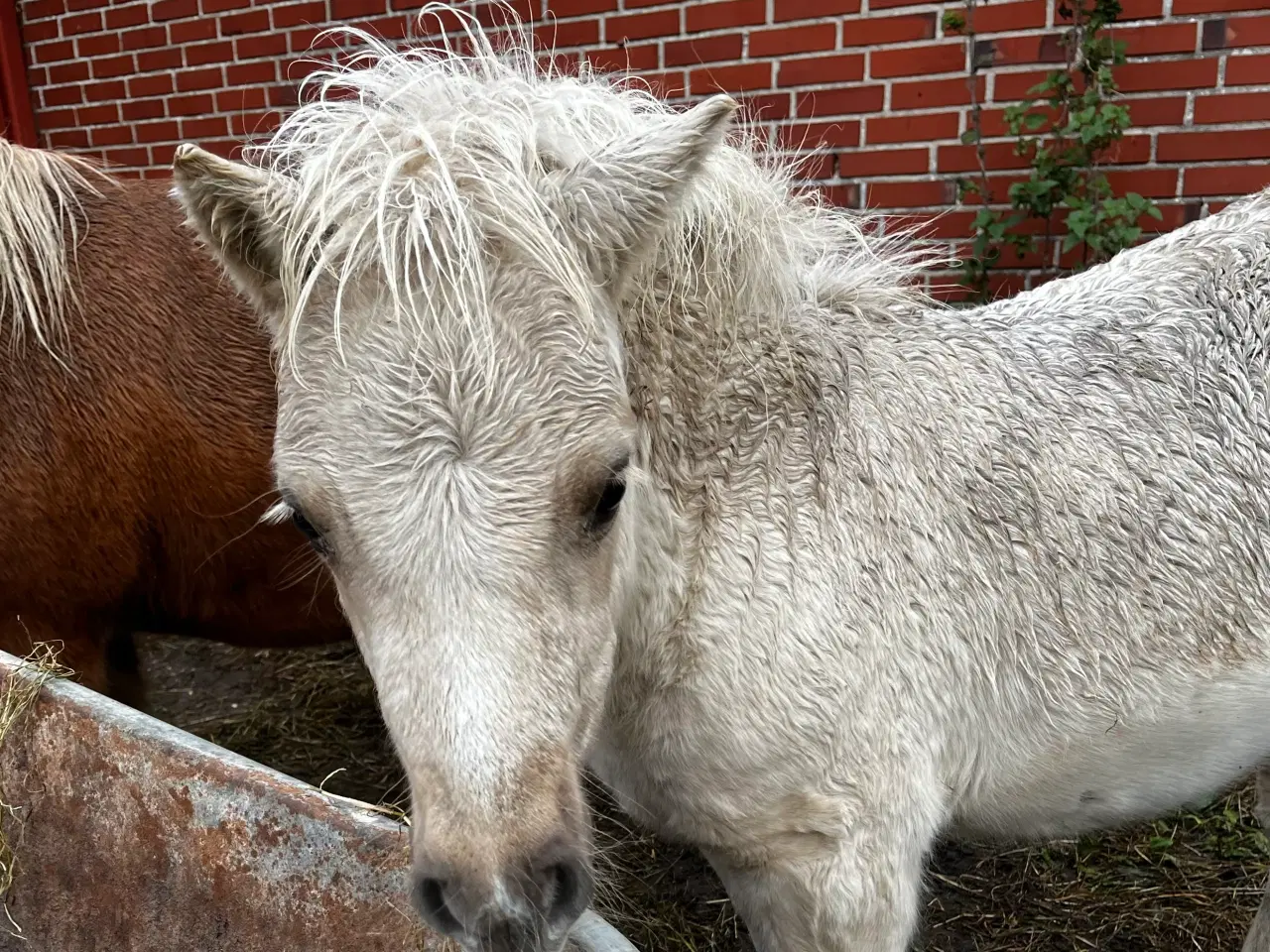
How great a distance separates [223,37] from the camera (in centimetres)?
405

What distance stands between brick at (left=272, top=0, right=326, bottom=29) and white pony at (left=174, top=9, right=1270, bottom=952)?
2866mm

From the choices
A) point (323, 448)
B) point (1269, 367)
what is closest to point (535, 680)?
point (323, 448)

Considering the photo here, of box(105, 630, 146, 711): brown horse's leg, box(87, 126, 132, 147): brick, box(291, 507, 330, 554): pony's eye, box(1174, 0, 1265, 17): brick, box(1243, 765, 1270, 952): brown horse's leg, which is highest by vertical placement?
box(1174, 0, 1265, 17): brick

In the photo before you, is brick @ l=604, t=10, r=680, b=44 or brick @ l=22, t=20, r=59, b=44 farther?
brick @ l=22, t=20, r=59, b=44

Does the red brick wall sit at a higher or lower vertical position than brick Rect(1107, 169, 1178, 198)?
higher

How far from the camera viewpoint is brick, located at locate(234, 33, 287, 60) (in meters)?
3.95

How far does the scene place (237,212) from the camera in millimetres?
1140

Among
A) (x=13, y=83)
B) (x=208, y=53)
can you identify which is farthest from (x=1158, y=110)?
(x=13, y=83)

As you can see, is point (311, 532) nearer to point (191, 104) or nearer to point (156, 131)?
point (191, 104)

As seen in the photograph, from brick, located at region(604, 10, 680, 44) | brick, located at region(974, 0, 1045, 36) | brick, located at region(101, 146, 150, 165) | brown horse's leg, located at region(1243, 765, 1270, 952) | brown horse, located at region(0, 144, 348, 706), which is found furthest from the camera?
brick, located at region(101, 146, 150, 165)

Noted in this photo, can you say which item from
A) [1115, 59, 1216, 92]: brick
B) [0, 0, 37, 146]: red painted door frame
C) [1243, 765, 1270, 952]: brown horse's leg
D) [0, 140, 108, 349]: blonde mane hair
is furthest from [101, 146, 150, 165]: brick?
[1243, 765, 1270, 952]: brown horse's leg

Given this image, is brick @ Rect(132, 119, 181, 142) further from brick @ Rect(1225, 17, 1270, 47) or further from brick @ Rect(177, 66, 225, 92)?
brick @ Rect(1225, 17, 1270, 47)

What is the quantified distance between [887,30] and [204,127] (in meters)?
3.13

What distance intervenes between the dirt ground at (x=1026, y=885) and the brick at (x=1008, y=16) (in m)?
2.37
